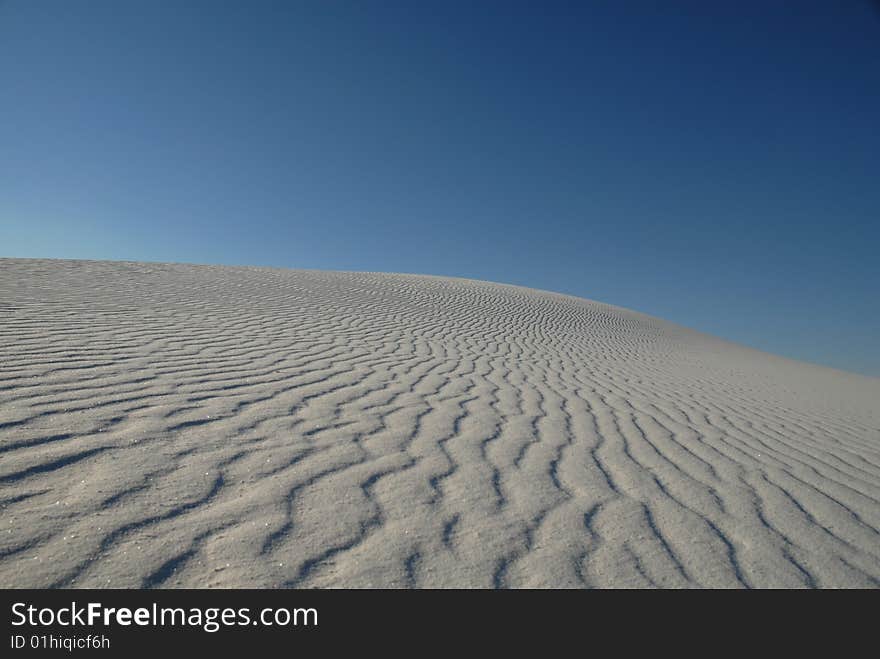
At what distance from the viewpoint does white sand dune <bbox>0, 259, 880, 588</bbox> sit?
1.83m

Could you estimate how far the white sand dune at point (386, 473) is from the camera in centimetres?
183

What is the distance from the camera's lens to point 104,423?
277 centimetres

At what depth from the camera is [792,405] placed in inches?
251

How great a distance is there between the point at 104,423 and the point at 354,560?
1.97 metres

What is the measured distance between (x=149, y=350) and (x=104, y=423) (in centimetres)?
227

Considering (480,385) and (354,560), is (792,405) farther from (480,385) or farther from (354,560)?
(354,560)

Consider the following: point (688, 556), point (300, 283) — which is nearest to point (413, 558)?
point (688, 556)

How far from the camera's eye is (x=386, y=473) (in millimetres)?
2580
